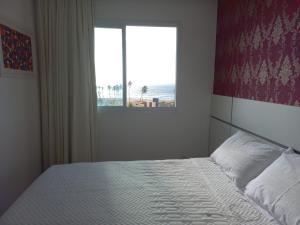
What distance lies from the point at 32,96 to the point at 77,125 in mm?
634

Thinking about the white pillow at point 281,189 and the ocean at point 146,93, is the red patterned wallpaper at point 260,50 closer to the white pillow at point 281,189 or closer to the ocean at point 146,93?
the white pillow at point 281,189

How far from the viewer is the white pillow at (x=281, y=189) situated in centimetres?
119

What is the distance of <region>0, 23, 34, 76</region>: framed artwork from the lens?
82.5 inches

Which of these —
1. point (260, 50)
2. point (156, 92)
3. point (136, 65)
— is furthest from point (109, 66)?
point (260, 50)

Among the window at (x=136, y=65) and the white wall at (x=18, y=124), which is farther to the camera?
the window at (x=136, y=65)

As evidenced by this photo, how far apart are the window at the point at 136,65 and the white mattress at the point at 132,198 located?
1384mm

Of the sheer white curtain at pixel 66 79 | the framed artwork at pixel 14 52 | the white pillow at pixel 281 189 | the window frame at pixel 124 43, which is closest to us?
the white pillow at pixel 281 189

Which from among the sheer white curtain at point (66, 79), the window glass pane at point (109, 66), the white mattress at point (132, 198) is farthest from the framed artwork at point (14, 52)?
the white mattress at point (132, 198)

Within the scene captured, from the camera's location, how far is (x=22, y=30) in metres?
2.50

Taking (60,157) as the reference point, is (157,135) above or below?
above

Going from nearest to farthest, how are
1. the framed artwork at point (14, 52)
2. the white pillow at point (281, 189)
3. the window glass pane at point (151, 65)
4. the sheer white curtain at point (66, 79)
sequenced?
the white pillow at point (281, 189) → the framed artwork at point (14, 52) → the sheer white curtain at point (66, 79) → the window glass pane at point (151, 65)

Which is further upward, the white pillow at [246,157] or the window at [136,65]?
the window at [136,65]

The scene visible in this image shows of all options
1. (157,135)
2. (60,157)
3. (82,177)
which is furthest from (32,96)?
(157,135)

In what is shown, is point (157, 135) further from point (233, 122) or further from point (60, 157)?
point (60, 157)
